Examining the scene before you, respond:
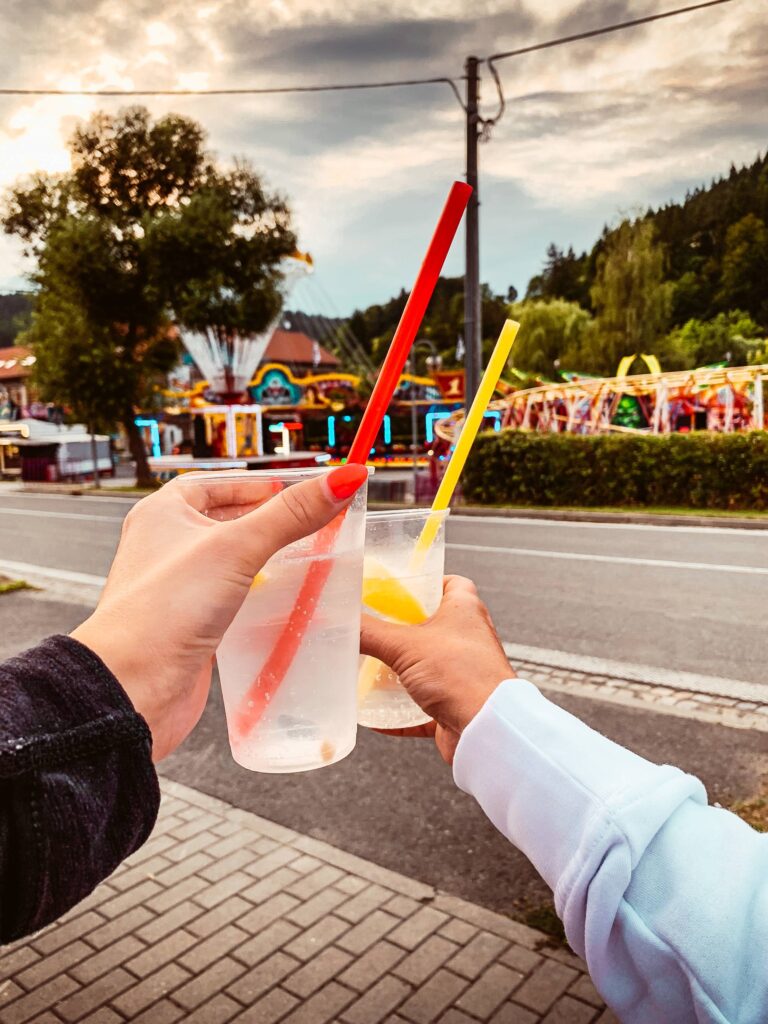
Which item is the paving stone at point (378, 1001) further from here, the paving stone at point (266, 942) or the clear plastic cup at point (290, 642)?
the clear plastic cup at point (290, 642)

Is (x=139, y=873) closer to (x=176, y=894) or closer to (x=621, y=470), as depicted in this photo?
(x=176, y=894)

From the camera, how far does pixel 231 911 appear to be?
121 inches

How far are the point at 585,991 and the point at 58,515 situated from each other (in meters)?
16.9

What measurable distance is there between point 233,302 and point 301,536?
22201 mm

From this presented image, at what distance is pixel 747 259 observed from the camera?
666cm

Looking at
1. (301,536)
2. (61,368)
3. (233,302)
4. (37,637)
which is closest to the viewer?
(301,536)

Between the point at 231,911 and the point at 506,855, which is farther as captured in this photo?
the point at 506,855

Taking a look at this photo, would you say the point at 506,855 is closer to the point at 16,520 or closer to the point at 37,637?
the point at 37,637

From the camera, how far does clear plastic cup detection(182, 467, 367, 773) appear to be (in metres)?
1.08

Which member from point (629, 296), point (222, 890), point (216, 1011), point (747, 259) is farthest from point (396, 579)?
point (629, 296)

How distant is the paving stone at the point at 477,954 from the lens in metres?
2.68

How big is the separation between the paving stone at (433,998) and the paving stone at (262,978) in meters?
0.42

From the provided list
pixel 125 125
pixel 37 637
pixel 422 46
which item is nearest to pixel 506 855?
pixel 422 46

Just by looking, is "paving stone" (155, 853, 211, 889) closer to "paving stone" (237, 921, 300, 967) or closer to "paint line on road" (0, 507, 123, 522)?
"paving stone" (237, 921, 300, 967)
